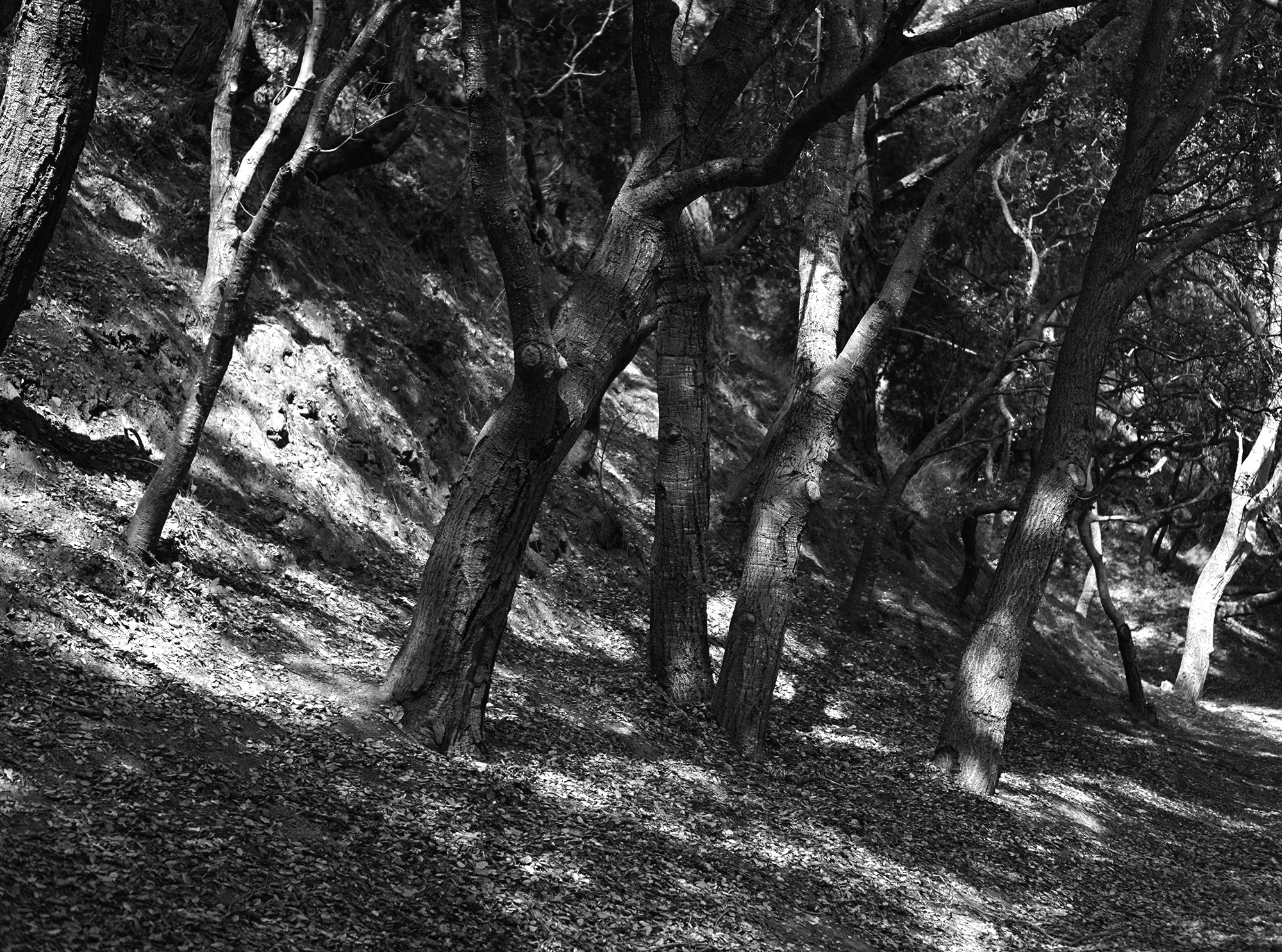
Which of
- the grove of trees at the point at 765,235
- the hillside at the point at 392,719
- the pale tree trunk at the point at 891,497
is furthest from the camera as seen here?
the pale tree trunk at the point at 891,497

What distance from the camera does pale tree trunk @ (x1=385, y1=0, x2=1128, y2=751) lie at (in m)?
7.05

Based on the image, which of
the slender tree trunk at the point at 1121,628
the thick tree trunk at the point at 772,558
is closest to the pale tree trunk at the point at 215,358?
the thick tree trunk at the point at 772,558

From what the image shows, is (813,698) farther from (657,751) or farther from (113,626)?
(113,626)

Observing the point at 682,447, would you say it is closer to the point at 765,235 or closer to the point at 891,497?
the point at 891,497

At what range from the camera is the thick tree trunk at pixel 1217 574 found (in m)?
22.0

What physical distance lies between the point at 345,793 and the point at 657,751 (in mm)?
3379

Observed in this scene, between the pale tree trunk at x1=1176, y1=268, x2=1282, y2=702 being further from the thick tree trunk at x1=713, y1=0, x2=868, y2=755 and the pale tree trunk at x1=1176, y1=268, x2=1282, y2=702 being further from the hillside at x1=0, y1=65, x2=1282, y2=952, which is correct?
the thick tree trunk at x1=713, y1=0, x2=868, y2=755

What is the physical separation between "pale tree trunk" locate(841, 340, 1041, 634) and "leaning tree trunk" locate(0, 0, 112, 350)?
11.4 metres

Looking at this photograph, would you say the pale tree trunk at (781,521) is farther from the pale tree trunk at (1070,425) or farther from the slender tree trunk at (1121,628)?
the slender tree trunk at (1121,628)

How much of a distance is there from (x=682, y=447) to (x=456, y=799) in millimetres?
4227

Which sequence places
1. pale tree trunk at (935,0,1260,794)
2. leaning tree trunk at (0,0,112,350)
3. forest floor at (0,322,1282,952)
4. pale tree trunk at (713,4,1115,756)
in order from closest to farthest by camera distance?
leaning tree trunk at (0,0,112,350) → forest floor at (0,322,1282,952) → pale tree trunk at (713,4,1115,756) → pale tree trunk at (935,0,1260,794)

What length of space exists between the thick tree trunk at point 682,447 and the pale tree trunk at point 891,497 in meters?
5.30

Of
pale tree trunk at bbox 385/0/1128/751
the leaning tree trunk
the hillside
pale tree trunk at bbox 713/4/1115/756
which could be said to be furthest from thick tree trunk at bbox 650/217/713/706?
the leaning tree trunk

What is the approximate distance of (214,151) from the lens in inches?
416
